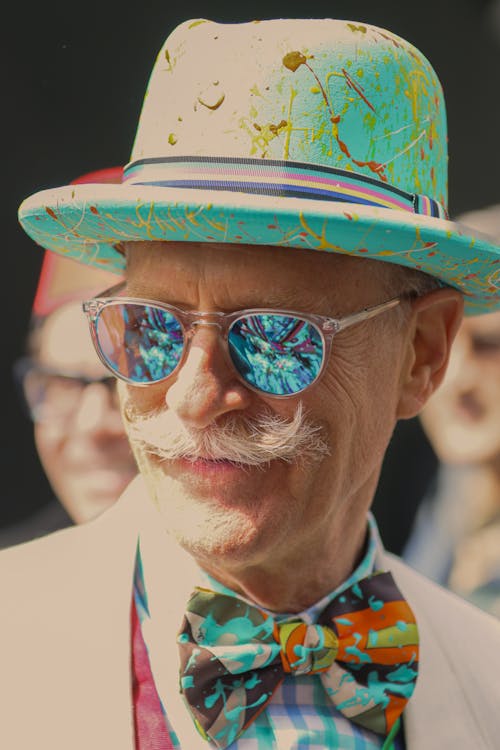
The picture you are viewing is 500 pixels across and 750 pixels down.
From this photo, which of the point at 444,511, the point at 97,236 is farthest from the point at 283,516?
the point at 444,511

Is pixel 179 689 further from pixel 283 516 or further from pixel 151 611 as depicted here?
pixel 283 516

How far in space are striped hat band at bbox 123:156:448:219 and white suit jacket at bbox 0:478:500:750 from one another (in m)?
0.77

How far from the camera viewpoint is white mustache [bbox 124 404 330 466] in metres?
1.81

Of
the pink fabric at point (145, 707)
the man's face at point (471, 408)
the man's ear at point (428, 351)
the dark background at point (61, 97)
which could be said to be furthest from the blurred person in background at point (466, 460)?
the pink fabric at point (145, 707)

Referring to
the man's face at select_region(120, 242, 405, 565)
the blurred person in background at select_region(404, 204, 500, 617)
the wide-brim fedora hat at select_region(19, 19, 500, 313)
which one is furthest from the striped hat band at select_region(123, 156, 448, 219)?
the blurred person in background at select_region(404, 204, 500, 617)

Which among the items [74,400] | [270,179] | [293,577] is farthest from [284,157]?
[74,400]

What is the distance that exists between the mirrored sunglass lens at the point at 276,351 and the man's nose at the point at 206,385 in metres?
0.03

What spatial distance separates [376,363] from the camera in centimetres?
200

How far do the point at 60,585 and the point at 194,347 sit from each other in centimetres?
64

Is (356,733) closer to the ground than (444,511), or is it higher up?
higher up

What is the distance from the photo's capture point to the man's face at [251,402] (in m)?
1.80

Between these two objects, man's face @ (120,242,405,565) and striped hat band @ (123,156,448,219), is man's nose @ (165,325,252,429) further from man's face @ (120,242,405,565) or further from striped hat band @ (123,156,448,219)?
striped hat band @ (123,156,448,219)

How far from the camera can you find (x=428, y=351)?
2.19m

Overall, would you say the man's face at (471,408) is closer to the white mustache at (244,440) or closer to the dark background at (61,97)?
the dark background at (61,97)
